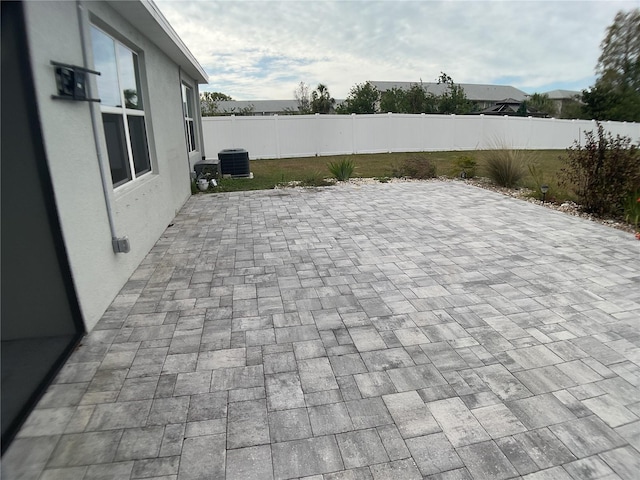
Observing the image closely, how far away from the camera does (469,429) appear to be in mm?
1966

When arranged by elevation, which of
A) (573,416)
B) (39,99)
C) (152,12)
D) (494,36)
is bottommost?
(573,416)

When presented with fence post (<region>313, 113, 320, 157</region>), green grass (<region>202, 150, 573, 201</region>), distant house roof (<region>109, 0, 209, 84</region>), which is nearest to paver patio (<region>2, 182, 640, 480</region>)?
distant house roof (<region>109, 0, 209, 84</region>)

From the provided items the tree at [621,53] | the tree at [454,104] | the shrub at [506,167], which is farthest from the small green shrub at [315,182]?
the tree at [621,53]

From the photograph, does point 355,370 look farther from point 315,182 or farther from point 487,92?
point 487,92

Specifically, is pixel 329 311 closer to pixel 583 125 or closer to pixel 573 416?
pixel 573 416

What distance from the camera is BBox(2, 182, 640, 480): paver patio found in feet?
5.87

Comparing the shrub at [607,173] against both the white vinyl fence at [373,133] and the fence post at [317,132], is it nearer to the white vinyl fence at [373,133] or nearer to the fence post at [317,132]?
the white vinyl fence at [373,133]

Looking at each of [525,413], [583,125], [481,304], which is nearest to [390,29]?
[481,304]

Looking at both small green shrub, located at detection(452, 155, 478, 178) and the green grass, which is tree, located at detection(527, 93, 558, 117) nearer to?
the green grass

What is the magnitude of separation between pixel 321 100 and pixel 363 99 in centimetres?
416

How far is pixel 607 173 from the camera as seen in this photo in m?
6.04

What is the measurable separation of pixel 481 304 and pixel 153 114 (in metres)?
5.32

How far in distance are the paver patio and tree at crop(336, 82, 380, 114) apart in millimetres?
26924

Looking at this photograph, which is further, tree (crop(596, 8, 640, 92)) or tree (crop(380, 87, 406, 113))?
tree (crop(596, 8, 640, 92))
